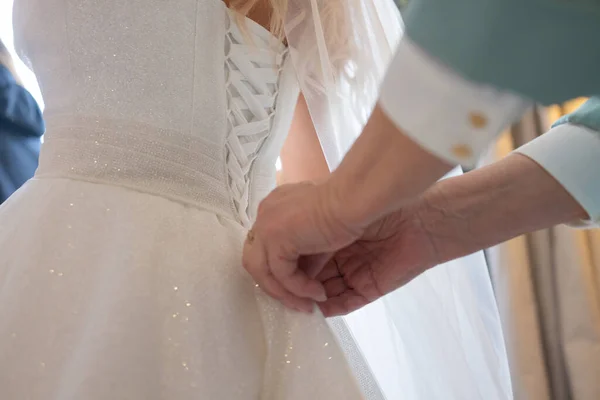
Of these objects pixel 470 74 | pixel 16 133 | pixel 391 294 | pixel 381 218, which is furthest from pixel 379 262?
pixel 16 133

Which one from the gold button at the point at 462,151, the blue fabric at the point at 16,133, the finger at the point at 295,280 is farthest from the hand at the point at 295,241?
the blue fabric at the point at 16,133

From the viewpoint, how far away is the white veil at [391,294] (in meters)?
0.66

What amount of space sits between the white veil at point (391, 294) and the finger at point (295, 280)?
191mm

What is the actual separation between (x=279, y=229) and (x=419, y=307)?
0.32 meters

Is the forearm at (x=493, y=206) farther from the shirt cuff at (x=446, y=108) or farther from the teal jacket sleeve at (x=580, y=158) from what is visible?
the shirt cuff at (x=446, y=108)

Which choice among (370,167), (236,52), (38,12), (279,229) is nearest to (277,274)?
(279,229)

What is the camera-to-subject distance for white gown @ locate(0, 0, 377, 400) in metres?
0.44

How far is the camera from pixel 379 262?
533 millimetres

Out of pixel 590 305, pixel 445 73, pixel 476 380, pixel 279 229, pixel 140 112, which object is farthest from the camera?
pixel 590 305

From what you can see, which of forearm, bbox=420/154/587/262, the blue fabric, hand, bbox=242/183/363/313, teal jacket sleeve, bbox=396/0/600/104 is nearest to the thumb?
hand, bbox=242/183/363/313

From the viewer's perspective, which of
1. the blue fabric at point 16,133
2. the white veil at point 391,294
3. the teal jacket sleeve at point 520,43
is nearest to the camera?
the teal jacket sleeve at point 520,43

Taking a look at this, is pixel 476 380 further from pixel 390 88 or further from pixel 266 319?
pixel 390 88

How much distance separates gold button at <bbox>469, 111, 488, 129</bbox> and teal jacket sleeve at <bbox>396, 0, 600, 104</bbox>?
0.02 m

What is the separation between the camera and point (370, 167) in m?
0.35
